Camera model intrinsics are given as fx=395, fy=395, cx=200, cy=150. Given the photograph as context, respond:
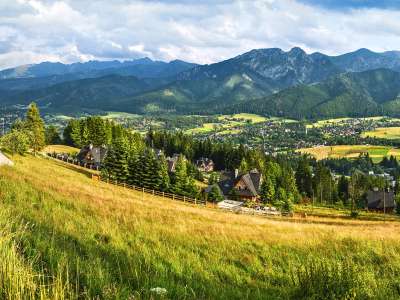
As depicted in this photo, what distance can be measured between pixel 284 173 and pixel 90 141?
61115mm

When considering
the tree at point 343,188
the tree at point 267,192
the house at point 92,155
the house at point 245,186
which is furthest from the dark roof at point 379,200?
the house at point 92,155

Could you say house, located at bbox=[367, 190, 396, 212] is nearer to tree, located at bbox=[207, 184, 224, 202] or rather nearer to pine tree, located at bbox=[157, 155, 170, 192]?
tree, located at bbox=[207, 184, 224, 202]

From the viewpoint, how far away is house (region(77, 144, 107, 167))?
108338 mm

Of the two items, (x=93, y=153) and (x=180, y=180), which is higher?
(x=93, y=153)

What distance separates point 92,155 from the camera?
110688mm

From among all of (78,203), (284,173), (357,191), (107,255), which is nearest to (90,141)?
(284,173)

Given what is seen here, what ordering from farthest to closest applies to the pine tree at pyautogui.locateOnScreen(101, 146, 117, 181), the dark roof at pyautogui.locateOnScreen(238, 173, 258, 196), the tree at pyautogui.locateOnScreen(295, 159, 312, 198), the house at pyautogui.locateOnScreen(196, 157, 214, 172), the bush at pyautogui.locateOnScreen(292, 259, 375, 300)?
the house at pyautogui.locateOnScreen(196, 157, 214, 172)
the tree at pyautogui.locateOnScreen(295, 159, 312, 198)
the dark roof at pyautogui.locateOnScreen(238, 173, 258, 196)
the pine tree at pyautogui.locateOnScreen(101, 146, 117, 181)
the bush at pyautogui.locateOnScreen(292, 259, 375, 300)

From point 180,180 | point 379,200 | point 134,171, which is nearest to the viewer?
point 180,180

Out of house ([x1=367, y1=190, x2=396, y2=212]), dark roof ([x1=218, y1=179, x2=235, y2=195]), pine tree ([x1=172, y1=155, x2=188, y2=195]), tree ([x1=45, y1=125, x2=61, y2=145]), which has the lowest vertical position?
house ([x1=367, y1=190, x2=396, y2=212])

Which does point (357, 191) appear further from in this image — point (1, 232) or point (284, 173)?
point (1, 232)

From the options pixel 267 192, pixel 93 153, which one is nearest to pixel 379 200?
pixel 267 192

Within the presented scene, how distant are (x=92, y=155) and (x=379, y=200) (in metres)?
86.3

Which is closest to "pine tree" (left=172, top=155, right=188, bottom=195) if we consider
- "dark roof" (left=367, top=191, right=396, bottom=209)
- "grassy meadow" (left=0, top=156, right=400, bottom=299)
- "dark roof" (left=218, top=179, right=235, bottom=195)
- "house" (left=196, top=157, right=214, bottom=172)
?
"dark roof" (left=218, top=179, right=235, bottom=195)

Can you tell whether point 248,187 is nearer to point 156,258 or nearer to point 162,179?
point 162,179
